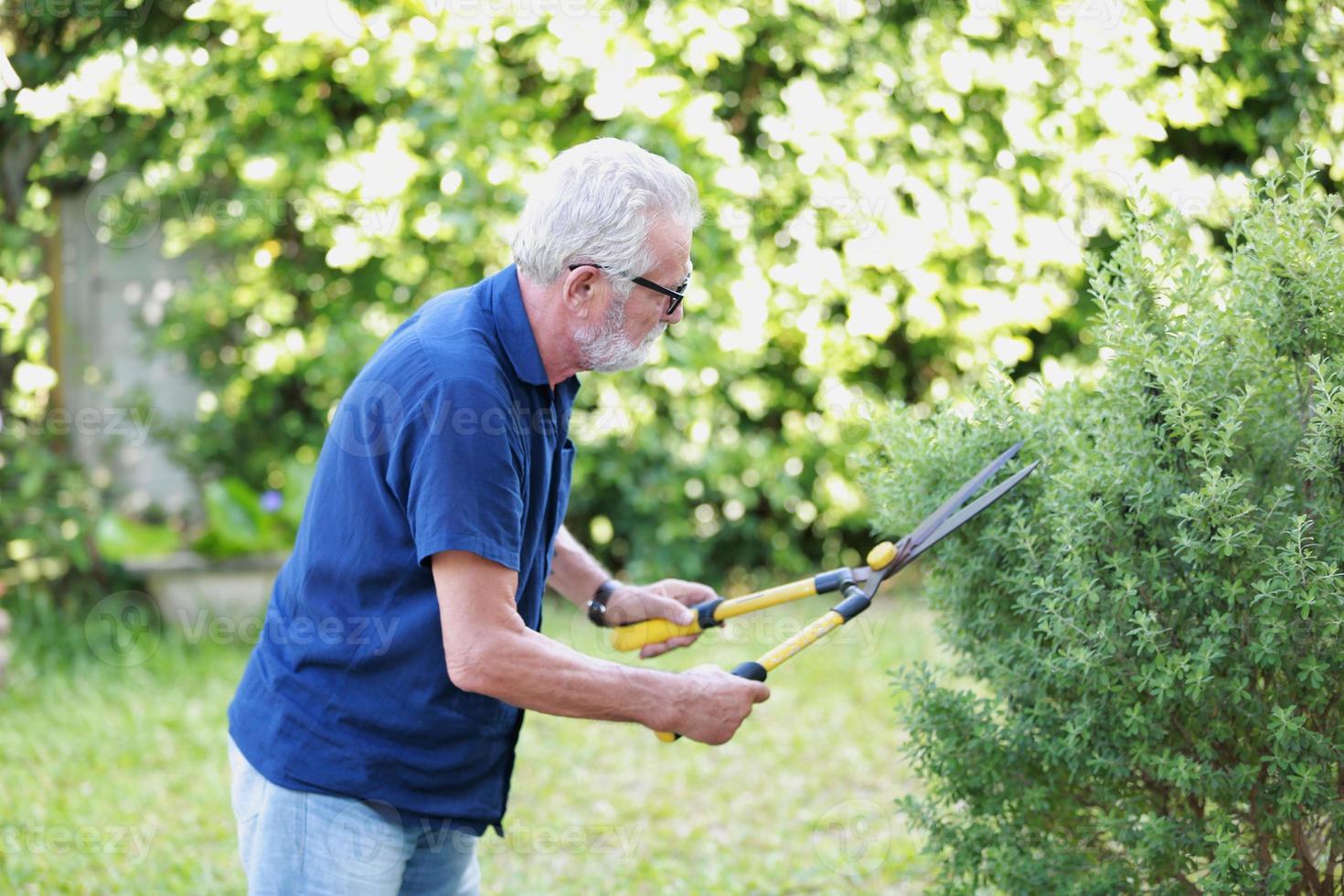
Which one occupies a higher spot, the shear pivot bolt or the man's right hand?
the shear pivot bolt

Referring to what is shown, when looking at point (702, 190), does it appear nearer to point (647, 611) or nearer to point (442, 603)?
point (647, 611)

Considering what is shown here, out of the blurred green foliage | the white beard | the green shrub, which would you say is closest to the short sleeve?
the white beard

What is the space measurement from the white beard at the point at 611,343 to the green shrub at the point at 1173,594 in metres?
0.68

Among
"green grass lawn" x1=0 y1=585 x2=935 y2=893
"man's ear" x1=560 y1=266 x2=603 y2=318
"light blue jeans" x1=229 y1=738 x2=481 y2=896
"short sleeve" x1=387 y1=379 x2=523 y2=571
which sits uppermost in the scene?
"man's ear" x1=560 y1=266 x2=603 y2=318

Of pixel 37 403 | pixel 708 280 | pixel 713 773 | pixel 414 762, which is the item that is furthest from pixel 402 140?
pixel 414 762

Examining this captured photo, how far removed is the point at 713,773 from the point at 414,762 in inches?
105

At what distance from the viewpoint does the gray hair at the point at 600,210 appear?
6.64 feet

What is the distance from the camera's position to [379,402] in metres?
1.99

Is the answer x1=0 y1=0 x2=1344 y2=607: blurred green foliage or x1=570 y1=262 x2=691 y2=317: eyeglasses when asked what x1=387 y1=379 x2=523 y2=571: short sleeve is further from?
x1=0 y1=0 x2=1344 y2=607: blurred green foliage

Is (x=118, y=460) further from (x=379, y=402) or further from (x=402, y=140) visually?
(x=379, y=402)

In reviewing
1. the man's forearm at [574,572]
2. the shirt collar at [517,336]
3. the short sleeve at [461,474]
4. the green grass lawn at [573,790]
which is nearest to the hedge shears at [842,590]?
the man's forearm at [574,572]

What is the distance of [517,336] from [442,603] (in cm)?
47

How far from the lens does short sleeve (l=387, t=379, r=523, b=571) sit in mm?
1860

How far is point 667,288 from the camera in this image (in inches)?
83.4
